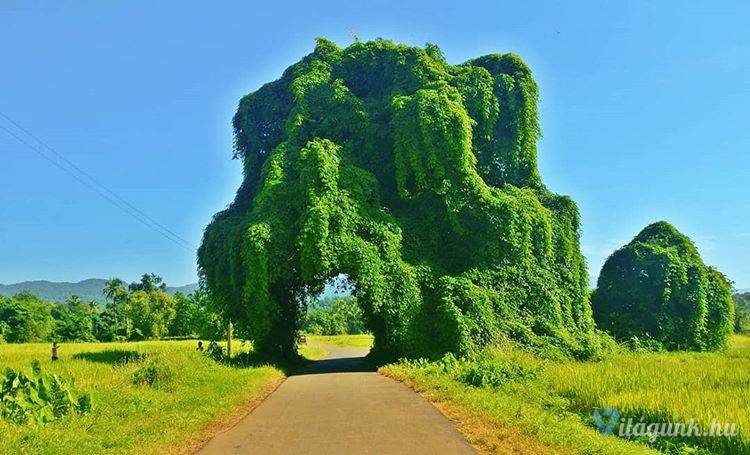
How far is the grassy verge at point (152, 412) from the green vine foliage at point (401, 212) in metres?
5.29

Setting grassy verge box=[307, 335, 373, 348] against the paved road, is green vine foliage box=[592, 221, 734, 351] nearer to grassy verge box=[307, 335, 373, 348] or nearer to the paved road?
the paved road

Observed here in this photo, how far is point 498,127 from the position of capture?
27.6 metres

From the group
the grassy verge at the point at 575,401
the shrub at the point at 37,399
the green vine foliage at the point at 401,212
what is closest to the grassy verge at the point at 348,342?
the green vine foliage at the point at 401,212

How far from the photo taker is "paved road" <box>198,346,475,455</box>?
8320mm

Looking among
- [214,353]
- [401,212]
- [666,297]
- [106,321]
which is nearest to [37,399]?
[214,353]

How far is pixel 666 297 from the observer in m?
32.6

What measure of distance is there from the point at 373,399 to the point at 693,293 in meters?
26.8

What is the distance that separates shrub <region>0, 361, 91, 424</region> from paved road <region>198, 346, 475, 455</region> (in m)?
2.95

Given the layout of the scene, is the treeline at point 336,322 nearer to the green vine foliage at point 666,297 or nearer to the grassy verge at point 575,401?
the green vine foliage at point 666,297

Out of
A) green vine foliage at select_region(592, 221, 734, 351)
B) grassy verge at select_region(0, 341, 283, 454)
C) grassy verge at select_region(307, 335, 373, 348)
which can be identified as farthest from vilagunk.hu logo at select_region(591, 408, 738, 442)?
grassy verge at select_region(307, 335, 373, 348)

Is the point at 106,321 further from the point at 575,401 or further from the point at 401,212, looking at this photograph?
the point at 575,401

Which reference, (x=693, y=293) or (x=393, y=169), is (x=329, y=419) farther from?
(x=693, y=293)

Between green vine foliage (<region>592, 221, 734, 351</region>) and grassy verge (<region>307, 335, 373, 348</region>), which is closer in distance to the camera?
green vine foliage (<region>592, 221, 734, 351</region>)

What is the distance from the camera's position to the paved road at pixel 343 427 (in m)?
8.32
